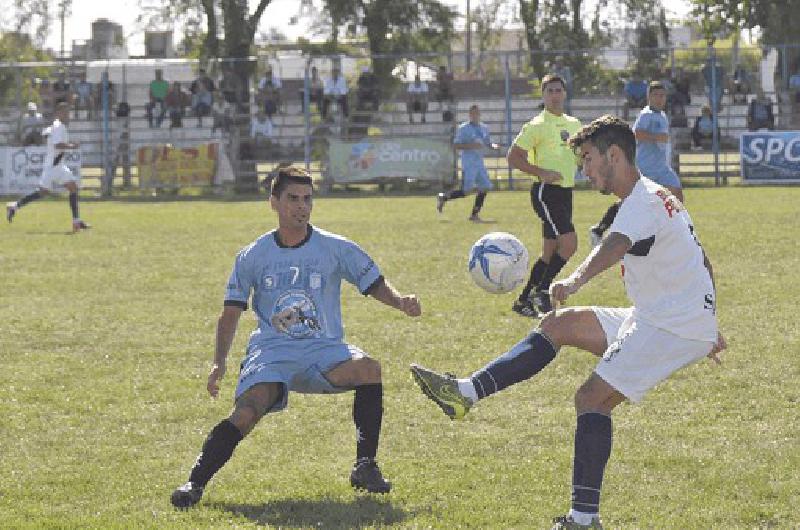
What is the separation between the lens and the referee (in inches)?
527

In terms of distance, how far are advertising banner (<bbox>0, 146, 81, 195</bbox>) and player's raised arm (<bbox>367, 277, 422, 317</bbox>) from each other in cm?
2951

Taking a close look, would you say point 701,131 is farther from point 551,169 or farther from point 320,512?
point 320,512

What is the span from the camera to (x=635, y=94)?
35375 millimetres

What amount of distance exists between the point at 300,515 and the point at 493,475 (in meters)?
1.14

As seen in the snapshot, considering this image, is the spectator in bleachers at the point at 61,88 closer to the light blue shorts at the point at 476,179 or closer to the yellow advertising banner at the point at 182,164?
the yellow advertising banner at the point at 182,164

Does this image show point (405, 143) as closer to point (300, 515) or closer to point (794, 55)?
point (794, 55)

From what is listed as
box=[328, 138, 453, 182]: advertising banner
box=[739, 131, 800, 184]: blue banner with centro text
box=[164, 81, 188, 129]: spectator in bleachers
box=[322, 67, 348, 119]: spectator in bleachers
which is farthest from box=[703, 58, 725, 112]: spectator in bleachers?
box=[164, 81, 188, 129]: spectator in bleachers

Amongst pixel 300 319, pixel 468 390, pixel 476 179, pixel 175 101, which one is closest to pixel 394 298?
pixel 300 319

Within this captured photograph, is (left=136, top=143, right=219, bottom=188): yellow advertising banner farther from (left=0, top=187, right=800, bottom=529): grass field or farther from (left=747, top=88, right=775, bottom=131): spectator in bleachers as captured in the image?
(left=0, top=187, right=800, bottom=529): grass field

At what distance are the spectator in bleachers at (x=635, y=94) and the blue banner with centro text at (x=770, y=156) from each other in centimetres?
281

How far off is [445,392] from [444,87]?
29869mm

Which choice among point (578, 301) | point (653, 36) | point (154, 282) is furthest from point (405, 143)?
point (578, 301)

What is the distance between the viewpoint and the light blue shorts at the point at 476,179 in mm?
24984

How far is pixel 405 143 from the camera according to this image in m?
34.5
